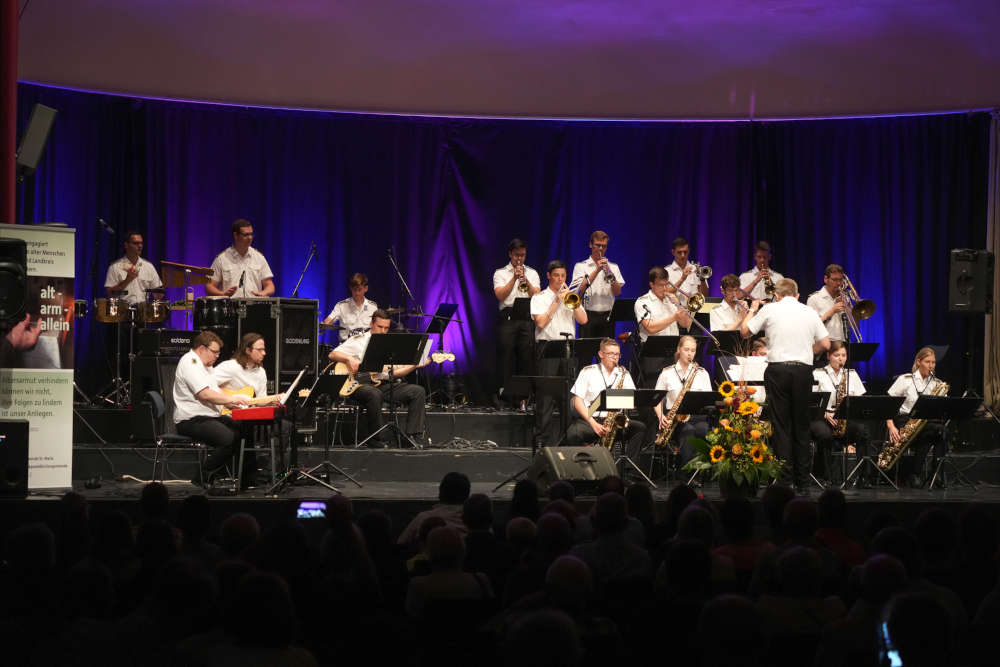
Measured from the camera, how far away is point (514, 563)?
5535 mm

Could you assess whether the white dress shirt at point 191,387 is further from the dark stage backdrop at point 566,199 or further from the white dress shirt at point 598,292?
the white dress shirt at point 598,292

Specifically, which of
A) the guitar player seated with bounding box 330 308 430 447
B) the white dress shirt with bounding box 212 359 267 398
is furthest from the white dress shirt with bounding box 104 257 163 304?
the white dress shirt with bounding box 212 359 267 398

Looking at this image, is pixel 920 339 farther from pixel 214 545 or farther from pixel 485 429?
pixel 214 545

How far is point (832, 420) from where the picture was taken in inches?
442

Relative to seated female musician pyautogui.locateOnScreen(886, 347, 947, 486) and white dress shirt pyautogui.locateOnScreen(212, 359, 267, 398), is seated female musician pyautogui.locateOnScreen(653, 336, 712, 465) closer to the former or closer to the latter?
seated female musician pyautogui.locateOnScreen(886, 347, 947, 486)

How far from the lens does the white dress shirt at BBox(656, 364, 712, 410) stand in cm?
1142

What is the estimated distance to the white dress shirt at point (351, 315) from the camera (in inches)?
520

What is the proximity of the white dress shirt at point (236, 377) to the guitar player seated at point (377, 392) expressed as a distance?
1.32 meters

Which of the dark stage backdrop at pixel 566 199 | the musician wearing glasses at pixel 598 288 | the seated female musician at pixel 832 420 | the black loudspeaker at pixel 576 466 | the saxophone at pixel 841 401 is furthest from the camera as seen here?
the dark stage backdrop at pixel 566 199

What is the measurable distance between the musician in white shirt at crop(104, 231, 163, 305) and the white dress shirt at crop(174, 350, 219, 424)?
269 centimetres

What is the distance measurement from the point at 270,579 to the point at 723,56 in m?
10.8

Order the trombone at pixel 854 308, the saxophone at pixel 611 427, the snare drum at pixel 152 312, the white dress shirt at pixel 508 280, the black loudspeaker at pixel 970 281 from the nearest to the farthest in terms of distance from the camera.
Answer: the saxophone at pixel 611 427 < the snare drum at pixel 152 312 < the black loudspeaker at pixel 970 281 < the trombone at pixel 854 308 < the white dress shirt at pixel 508 280

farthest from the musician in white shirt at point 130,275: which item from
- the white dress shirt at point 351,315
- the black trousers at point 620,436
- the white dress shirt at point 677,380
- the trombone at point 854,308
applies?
the trombone at point 854,308

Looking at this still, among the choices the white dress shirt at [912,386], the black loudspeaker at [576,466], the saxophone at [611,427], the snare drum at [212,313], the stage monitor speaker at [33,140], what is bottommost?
the black loudspeaker at [576,466]
